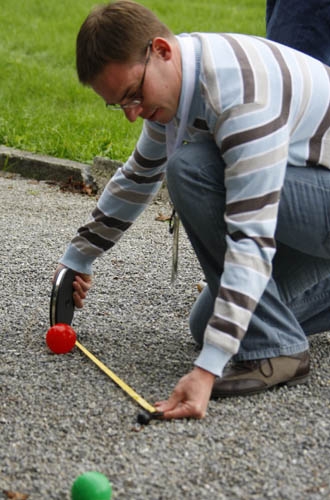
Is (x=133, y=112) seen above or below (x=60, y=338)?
above

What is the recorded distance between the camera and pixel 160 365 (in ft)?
9.26

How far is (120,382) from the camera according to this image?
265cm

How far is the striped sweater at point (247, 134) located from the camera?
90.4 inches

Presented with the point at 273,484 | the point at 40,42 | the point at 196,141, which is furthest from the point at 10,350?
the point at 40,42

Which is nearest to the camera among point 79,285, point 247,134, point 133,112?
point 247,134

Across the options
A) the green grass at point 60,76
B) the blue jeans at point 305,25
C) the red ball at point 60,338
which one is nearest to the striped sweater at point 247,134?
the red ball at point 60,338

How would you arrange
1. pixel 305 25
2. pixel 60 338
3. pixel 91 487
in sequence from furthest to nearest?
pixel 305 25
pixel 60 338
pixel 91 487

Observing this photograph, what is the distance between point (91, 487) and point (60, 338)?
97cm

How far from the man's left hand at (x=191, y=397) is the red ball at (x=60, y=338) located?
586 mm

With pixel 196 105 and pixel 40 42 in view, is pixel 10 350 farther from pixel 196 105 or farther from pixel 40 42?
pixel 40 42

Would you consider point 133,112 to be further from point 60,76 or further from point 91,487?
point 60,76

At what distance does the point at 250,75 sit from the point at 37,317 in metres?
1.39

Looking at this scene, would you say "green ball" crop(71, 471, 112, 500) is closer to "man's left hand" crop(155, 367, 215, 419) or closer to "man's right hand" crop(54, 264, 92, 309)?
"man's left hand" crop(155, 367, 215, 419)

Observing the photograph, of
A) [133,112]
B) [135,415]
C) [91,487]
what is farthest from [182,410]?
[133,112]
